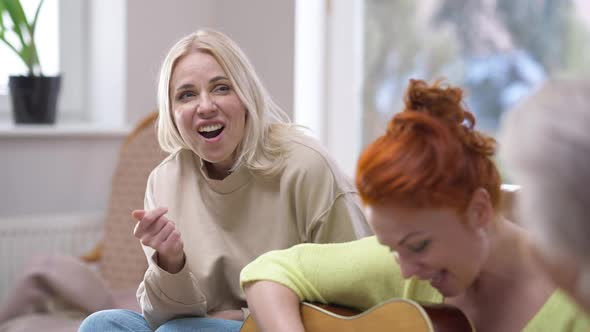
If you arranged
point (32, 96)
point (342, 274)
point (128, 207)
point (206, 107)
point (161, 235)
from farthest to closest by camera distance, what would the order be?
point (32, 96) < point (128, 207) < point (206, 107) < point (161, 235) < point (342, 274)

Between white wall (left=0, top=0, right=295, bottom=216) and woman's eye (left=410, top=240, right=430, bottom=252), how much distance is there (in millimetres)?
2150

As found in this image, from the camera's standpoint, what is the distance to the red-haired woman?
1254 millimetres

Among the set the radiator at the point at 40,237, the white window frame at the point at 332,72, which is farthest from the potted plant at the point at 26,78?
the white window frame at the point at 332,72

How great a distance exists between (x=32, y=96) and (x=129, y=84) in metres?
0.38

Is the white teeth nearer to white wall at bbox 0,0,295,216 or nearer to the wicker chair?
the wicker chair

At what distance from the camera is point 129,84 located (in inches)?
144

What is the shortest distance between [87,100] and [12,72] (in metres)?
0.35

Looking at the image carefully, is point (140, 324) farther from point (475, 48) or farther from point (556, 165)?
point (475, 48)

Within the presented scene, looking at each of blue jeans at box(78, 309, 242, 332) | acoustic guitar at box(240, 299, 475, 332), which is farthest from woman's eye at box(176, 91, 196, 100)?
acoustic guitar at box(240, 299, 475, 332)

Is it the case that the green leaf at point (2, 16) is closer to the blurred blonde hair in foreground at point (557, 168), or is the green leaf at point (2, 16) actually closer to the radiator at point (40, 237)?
the radiator at point (40, 237)

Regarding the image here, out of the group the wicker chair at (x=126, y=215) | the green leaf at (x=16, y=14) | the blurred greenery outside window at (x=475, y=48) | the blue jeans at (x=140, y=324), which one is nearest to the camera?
the blue jeans at (x=140, y=324)

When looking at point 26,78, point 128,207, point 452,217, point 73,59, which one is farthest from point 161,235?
point 73,59

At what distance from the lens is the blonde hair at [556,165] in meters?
0.85

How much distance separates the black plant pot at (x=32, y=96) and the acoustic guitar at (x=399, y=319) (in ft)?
7.19
